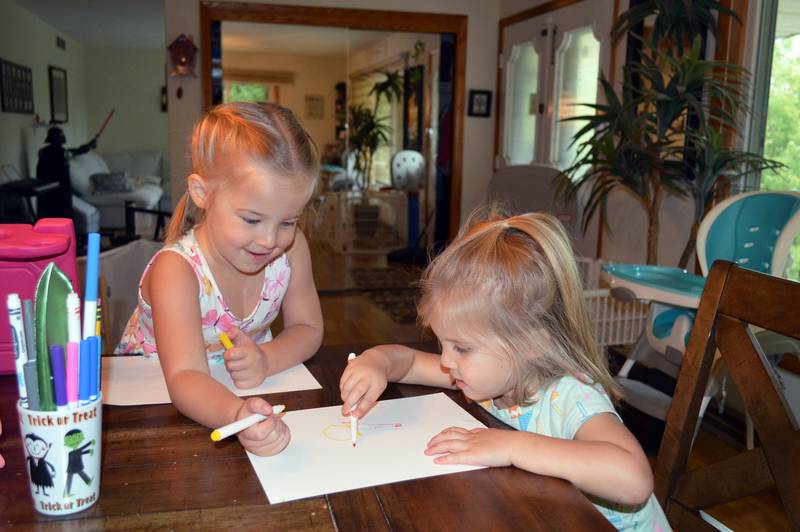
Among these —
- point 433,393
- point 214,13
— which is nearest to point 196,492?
point 433,393

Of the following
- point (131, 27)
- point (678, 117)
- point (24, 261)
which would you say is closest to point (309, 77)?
point (131, 27)

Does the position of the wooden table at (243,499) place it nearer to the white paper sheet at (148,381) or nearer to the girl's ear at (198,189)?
the white paper sheet at (148,381)

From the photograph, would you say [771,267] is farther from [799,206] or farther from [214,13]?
[214,13]

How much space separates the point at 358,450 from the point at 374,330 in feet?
10.9

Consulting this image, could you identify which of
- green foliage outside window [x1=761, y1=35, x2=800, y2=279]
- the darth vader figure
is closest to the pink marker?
green foliage outside window [x1=761, y1=35, x2=800, y2=279]

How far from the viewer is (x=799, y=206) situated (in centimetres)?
222

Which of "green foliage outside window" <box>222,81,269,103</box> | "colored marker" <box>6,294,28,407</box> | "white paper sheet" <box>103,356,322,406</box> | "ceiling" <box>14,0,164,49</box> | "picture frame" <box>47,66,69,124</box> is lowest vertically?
"white paper sheet" <box>103,356,322,406</box>

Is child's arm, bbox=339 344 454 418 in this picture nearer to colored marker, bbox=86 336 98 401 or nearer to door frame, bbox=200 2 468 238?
colored marker, bbox=86 336 98 401

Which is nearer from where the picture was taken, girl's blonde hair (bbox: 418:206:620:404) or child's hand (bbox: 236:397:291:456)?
child's hand (bbox: 236:397:291:456)

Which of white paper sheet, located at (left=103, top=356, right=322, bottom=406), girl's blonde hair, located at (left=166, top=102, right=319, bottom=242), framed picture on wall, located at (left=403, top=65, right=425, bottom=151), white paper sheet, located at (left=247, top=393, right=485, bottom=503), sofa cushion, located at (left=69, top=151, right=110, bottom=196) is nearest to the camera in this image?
white paper sheet, located at (left=247, top=393, right=485, bottom=503)

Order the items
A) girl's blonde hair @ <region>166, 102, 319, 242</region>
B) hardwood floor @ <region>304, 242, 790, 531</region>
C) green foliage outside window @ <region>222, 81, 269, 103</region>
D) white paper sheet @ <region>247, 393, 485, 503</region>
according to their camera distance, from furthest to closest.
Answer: green foliage outside window @ <region>222, 81, 269, 103</region> < hardwood floor @ <region>304, 242, 790, 531</region> < girl's blonde hair @ <region>166, 102, 319, 242</region> < white paper sheet @ <region>247, 393, 485, 503</region>

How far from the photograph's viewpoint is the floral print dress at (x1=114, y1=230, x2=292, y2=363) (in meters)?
1.21

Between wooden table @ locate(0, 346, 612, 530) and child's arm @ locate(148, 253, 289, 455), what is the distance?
0.04m

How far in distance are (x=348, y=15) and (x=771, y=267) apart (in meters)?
3.59
